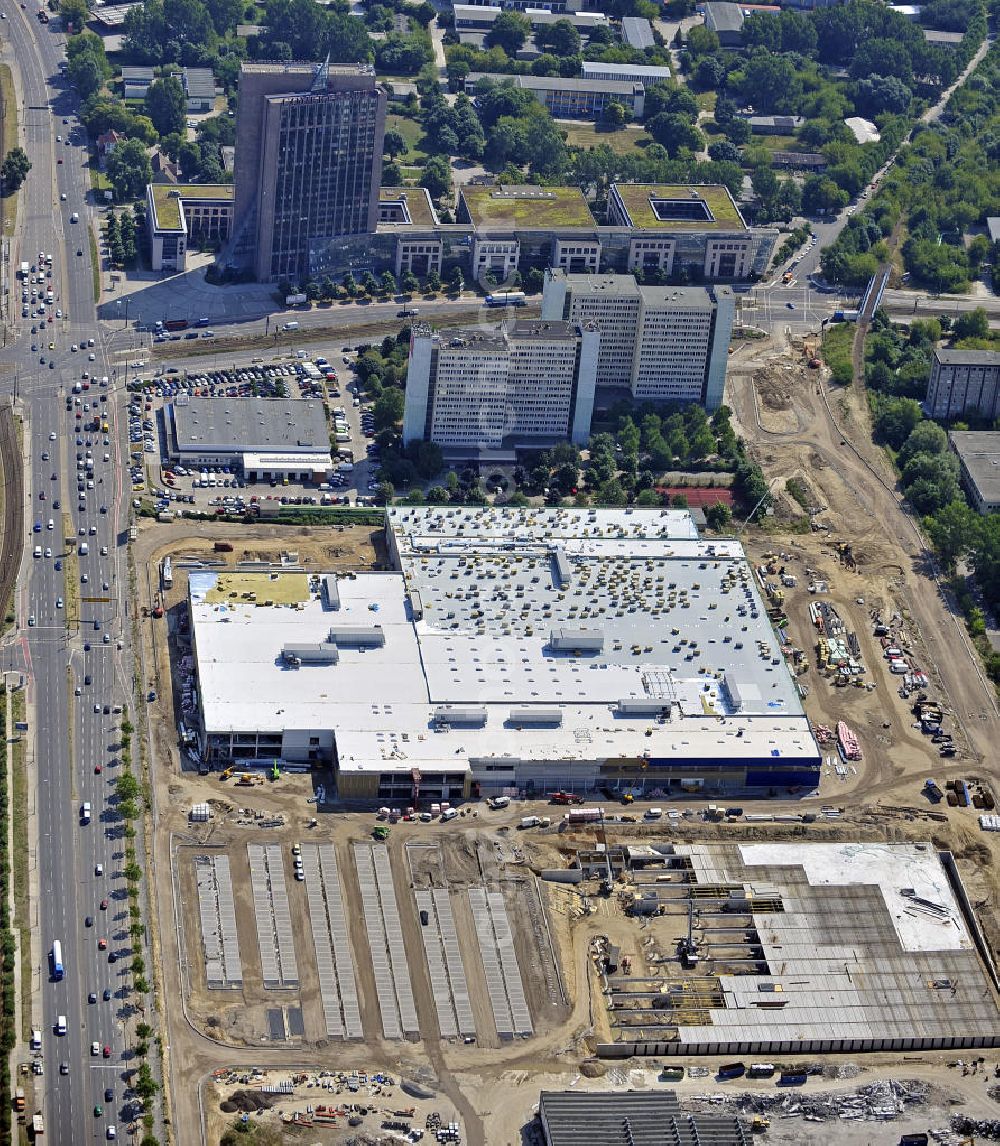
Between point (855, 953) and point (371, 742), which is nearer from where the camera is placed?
point (855, 953)

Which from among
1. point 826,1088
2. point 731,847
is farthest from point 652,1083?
point 731,847

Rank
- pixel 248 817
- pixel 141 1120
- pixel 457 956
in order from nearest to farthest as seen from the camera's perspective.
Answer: pixel 141 1120 → pixel 457 956 → pixel 248 817

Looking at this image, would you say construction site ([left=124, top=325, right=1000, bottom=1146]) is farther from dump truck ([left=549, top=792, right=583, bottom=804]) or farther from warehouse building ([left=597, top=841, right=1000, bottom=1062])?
dump truck ([left=549, top=792, right=583, bottom=804])

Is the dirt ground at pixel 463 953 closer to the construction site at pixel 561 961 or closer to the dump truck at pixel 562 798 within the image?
the construction site at pixel 561 961

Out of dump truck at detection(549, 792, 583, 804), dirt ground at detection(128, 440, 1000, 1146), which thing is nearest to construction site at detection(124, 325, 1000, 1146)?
dirt ground at detection(128, 440, 1000, 1146)

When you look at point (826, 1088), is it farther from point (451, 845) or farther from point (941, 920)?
point (451, 845)

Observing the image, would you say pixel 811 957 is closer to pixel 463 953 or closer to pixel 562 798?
pixel 562 798

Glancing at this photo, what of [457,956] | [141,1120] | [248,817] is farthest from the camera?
[248,817]

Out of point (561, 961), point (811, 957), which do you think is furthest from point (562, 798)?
point (811, 957)
